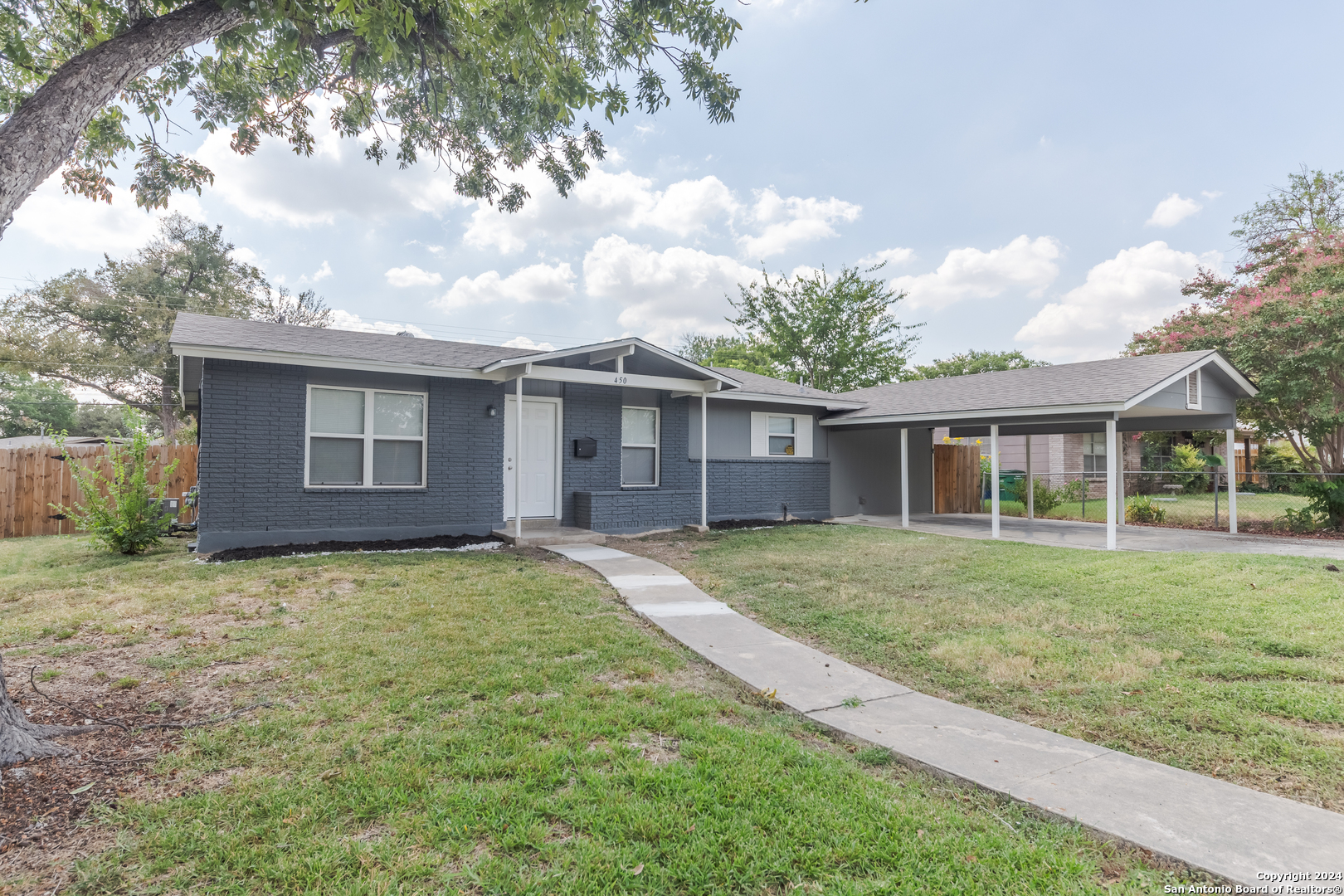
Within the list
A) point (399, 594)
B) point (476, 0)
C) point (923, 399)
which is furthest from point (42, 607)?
point (923, 399)

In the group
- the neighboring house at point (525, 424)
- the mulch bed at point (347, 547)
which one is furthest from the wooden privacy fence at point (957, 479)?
the mulch bed at point (347, 547)

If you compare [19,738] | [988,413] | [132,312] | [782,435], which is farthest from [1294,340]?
[132,312]

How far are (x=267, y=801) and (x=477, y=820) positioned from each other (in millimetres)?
871

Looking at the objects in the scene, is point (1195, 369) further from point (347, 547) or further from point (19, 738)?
point (19, 738)

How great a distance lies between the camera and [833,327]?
26094 mm

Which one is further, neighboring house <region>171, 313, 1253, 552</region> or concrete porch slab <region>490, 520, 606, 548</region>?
concrete porch slab <region>490, 520, 606, 548</region>

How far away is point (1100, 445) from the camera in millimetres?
23125

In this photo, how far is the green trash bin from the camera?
752 inches

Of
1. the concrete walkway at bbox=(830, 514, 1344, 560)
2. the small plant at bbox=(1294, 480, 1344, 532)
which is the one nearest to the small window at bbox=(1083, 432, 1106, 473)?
the concrete walkway at bbox=(830, 514, 1344, 560)

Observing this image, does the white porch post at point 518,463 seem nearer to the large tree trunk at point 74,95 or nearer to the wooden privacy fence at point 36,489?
the large tree trunk at point 74,95

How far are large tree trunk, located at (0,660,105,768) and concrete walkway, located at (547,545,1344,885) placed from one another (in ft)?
11.6

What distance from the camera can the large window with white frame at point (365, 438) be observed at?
9203 millimetres

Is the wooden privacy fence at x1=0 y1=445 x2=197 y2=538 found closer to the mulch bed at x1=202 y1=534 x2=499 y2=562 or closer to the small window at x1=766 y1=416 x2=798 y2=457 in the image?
the mulch bed at x1=202 y1=534 x2=499 y2=562

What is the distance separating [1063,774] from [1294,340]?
14323 millimetres
